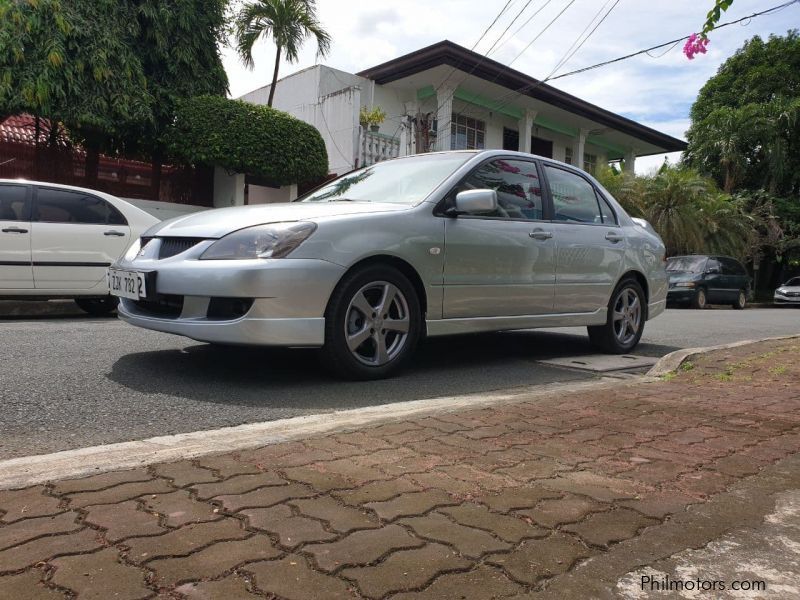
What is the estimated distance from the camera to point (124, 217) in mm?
7238

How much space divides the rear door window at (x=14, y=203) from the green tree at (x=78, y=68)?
5.16 metres

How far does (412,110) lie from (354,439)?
61.0 ft

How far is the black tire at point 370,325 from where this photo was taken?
3.97 m

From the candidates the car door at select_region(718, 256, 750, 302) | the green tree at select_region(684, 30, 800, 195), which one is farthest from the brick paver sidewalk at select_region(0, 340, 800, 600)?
the green tree at select_region(684, 30, 800, 195)

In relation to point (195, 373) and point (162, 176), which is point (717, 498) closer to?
point (195, 373)

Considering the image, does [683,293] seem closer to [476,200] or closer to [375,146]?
[375,146]

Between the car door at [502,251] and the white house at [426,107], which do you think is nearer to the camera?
the car door at [502,251]

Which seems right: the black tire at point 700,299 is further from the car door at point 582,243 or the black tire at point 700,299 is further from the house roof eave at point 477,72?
the car door at point 582,243

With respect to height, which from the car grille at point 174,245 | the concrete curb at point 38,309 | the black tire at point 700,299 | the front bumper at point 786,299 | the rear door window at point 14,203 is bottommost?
the front bumper at point 786,299

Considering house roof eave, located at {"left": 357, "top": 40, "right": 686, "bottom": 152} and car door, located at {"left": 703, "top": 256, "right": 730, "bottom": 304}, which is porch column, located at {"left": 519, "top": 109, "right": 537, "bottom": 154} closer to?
house roof eave, located at {"left": 357, "top": 40, "right": 686, "bottom": 152}

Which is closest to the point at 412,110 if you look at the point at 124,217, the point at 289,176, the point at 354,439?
the point at 289,176

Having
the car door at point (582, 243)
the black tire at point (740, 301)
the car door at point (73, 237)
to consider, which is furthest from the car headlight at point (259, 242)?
the black tire at point (740, 301)

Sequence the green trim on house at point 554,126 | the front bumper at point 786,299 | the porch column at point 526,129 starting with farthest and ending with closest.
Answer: the green trim on house at point 554,126
the front bumper at point 786,299
the porch column at point 526,129

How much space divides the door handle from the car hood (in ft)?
4.02
